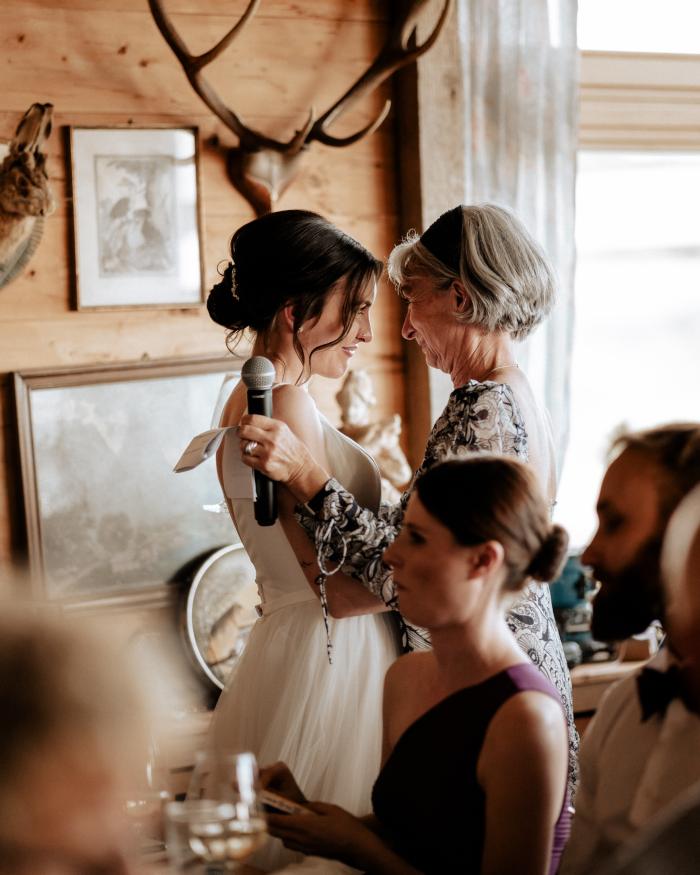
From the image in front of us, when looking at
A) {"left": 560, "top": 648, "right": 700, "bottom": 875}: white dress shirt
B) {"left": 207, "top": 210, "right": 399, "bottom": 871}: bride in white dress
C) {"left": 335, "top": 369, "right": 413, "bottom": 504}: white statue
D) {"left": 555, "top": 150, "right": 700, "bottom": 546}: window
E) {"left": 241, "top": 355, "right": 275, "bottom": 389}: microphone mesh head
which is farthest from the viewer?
{"left": 555, "top": 150, "right": 700, "bottom": 546}: window

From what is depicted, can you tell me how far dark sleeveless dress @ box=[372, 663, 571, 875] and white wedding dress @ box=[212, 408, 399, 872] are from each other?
1.45 ft

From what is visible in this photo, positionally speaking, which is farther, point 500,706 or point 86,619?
point 500,706

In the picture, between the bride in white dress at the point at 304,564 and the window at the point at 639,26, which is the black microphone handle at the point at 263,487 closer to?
the bride in white dress at the point at 304,564

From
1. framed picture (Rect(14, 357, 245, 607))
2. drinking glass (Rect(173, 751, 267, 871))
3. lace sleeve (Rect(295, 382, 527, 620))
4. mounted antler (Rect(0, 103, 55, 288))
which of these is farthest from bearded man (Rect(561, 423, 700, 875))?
mounted antler (Rect(0, 103, 55, 288))

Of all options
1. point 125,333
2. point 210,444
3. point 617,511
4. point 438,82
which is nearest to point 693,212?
point 438,82

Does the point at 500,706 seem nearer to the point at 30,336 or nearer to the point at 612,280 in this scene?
the point at 30,336

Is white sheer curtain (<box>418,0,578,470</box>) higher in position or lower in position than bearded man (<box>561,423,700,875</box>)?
higher

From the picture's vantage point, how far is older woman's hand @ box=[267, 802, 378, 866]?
1.23 meters

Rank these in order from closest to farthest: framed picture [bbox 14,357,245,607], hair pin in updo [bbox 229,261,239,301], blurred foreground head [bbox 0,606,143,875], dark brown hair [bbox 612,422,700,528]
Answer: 1. blurred foreground head [bbox 0,606,143,875]
2. dark brown hair [bbox 612,422,700,528]
3. hair pin in updo [bbox 229,261,239,301]
4. framed picture [bbox 14,357,245,607]

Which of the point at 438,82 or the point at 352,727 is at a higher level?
the point at 438,82

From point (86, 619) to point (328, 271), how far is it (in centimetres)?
121

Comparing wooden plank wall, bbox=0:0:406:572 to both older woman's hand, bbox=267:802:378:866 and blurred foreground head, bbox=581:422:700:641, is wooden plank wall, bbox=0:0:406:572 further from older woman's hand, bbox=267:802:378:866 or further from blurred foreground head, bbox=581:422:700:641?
blurred foreground head, bbox=581:422:700:641

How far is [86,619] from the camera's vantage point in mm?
804

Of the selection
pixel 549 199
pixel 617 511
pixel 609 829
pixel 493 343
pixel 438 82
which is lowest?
pixel 609 829
